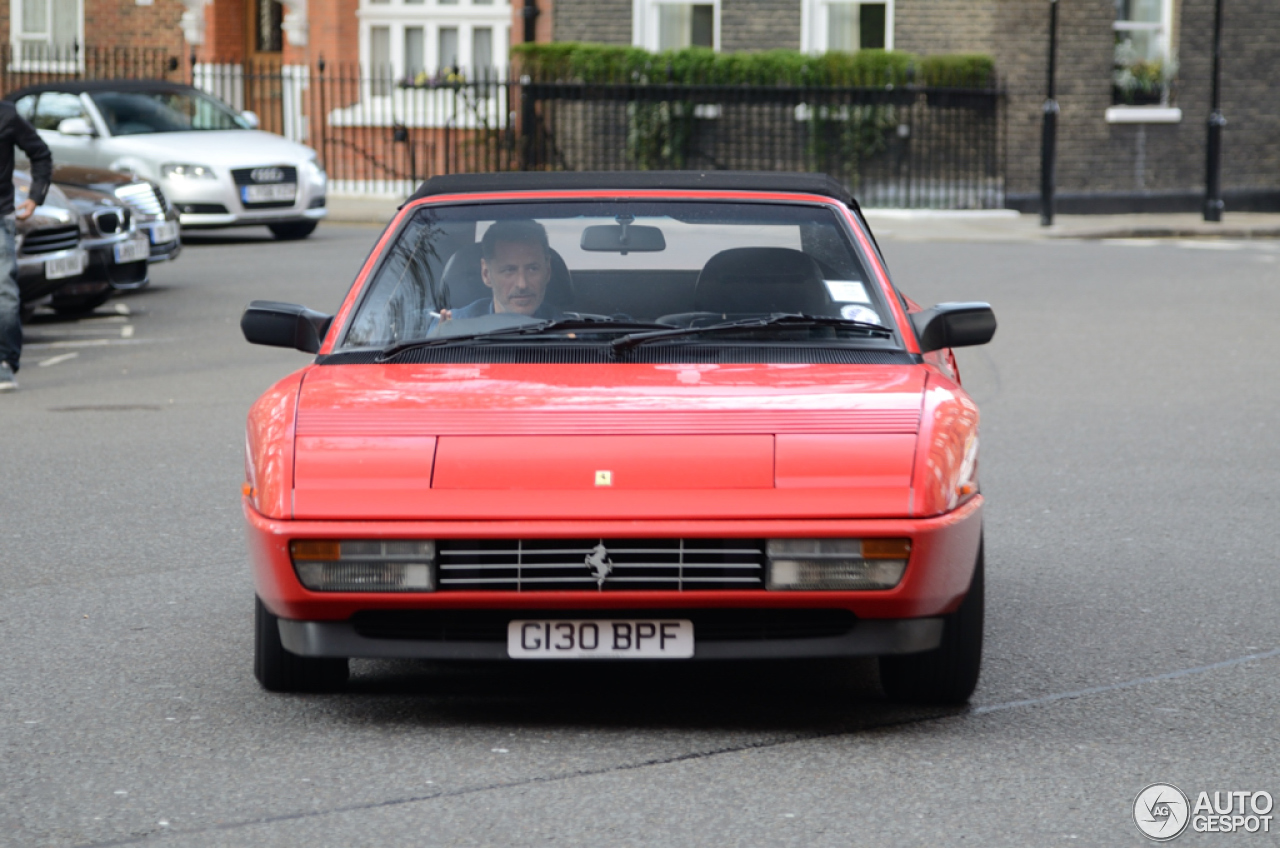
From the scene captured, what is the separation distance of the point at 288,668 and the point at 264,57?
26.7m

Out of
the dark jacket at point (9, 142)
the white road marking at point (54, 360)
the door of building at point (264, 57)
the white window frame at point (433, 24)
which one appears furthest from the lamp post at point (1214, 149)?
the dark jacket at point (9, 142)

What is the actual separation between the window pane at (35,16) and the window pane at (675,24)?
1079cm

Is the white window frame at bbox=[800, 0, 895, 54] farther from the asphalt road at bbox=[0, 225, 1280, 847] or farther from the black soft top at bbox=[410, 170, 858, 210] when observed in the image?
the black soft top at bbox=[410, 170, 858, 210]

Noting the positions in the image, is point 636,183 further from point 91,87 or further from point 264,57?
point 264,57

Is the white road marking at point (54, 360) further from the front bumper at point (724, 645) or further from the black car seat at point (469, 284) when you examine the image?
the front bumper at point (724, 645)

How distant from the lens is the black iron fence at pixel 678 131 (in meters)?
25.8

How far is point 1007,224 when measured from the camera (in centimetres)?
2455

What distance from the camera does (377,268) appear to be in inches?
209

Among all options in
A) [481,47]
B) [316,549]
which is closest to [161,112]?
[481,47]

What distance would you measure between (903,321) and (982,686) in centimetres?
103

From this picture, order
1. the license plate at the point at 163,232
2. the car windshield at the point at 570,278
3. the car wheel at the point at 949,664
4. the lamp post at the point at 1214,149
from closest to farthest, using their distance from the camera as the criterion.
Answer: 1. the car wheel at the point at 949,664
2. the car windshield at the point at 570,278
3. the license plate at the point at 163,232
4. the lamp post at the point at 1214,149

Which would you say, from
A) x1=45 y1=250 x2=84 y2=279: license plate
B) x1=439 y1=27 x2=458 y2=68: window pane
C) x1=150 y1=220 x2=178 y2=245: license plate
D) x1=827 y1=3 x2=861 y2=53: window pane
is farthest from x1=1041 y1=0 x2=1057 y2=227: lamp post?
x1=45 y1=250 x2=84 y2=279: license plate

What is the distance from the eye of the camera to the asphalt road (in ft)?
12.8

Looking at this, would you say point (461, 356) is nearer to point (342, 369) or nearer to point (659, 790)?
point (342, 369)
